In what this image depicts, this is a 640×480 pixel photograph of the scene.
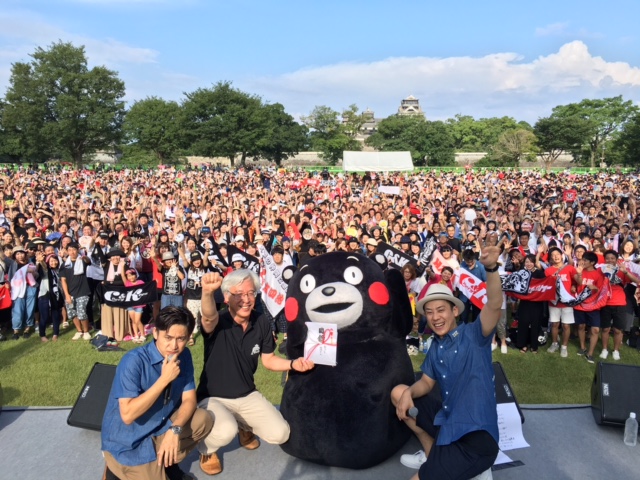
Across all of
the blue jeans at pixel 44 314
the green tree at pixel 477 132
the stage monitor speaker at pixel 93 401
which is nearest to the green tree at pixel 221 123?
the green tree at pixel 477 132

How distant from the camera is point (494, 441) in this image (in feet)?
11.3

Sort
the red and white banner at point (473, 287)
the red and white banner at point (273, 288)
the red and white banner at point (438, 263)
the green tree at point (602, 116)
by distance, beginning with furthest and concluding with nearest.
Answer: the green tree at point (602, 116)
the red and white banner at point (438, 263)
the red and white banner at point (273, 288)
the red and white banner at point (473, 287)

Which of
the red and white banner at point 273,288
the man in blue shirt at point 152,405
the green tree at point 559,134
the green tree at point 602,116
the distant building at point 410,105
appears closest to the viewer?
the man in blue shirt at point 152,405

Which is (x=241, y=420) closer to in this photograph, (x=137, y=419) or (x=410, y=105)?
(x=137, y=419)

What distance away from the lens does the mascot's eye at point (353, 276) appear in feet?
14.9

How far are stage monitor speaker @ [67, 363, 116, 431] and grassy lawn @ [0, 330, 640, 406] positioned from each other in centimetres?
136

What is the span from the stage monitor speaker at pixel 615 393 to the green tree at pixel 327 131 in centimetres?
6691

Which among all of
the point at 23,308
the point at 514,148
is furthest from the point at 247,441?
the point at 514,148

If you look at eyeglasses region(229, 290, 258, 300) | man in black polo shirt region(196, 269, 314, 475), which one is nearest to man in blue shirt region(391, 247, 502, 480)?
man in black polo shirt region(196, 269, 314, 475)

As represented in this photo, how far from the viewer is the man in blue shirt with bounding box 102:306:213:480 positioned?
11.0ft

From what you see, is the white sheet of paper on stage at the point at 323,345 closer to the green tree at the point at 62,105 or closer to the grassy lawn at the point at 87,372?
the grassy lawn at the point at 87,372

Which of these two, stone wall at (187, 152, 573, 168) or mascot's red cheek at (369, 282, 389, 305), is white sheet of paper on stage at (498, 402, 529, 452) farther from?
stone wall at (187, 152, 573, 168)

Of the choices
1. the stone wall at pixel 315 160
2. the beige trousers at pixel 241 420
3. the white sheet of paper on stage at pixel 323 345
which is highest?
the stone wall at pixel 315 160

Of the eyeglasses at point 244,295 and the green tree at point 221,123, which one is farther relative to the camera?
the green tree at point 221,123
